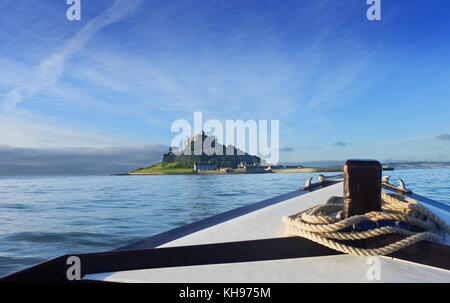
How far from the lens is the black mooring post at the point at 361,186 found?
1.66m

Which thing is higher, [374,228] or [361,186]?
[361,186]

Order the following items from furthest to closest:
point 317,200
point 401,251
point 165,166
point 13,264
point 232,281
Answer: point 165,166 < point 13,264 < point 317,200 < point 401,251 < point 232,281

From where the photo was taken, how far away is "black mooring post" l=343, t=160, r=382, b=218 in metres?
1.66

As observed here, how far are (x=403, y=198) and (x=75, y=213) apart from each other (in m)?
8.80

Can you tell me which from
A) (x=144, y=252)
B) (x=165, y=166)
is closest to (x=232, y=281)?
(x=144, y=252)

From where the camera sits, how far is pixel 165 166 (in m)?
138

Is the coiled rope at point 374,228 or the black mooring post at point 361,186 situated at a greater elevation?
the black mooring post at point 361,186

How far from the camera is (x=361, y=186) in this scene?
66.6 inches

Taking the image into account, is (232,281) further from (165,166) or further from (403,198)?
(165,166)

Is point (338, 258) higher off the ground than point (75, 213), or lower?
higher

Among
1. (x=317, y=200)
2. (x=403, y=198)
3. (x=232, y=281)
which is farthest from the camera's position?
Answer: (x=317, y=200)

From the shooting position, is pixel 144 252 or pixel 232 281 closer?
pixel 232 281

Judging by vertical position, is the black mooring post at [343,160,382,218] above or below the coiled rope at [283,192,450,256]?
above
